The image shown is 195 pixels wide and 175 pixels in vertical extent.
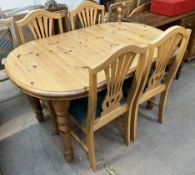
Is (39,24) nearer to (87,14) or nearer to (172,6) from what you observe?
(87,14)

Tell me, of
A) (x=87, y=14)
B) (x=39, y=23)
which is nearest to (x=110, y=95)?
(x=39, y=23)

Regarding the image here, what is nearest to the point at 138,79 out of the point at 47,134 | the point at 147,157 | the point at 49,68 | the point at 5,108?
the point at 49,68

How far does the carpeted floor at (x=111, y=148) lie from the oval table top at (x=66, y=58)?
0.74m

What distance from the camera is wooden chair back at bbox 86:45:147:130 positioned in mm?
1022

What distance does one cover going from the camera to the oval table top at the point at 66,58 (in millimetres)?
1169

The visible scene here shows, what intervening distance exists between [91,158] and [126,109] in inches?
18.1

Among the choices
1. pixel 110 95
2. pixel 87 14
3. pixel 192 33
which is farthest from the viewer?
pixel 192 33

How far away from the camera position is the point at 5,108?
2.22m

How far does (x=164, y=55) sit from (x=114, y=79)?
18.5 inches

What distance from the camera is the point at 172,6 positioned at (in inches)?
92.1

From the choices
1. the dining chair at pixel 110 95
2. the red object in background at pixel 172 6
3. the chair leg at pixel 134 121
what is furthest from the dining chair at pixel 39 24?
the red object in background at pixel 172 6

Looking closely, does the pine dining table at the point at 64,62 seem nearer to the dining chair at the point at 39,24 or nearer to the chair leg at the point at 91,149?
the dining chair at the point at 39,24

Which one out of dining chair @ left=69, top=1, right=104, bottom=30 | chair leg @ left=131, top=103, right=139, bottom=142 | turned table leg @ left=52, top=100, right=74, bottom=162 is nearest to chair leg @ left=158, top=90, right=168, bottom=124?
chair leg @ left=131, top=103, right=139, bottom=142

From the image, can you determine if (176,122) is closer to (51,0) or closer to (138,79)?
(138,79)
